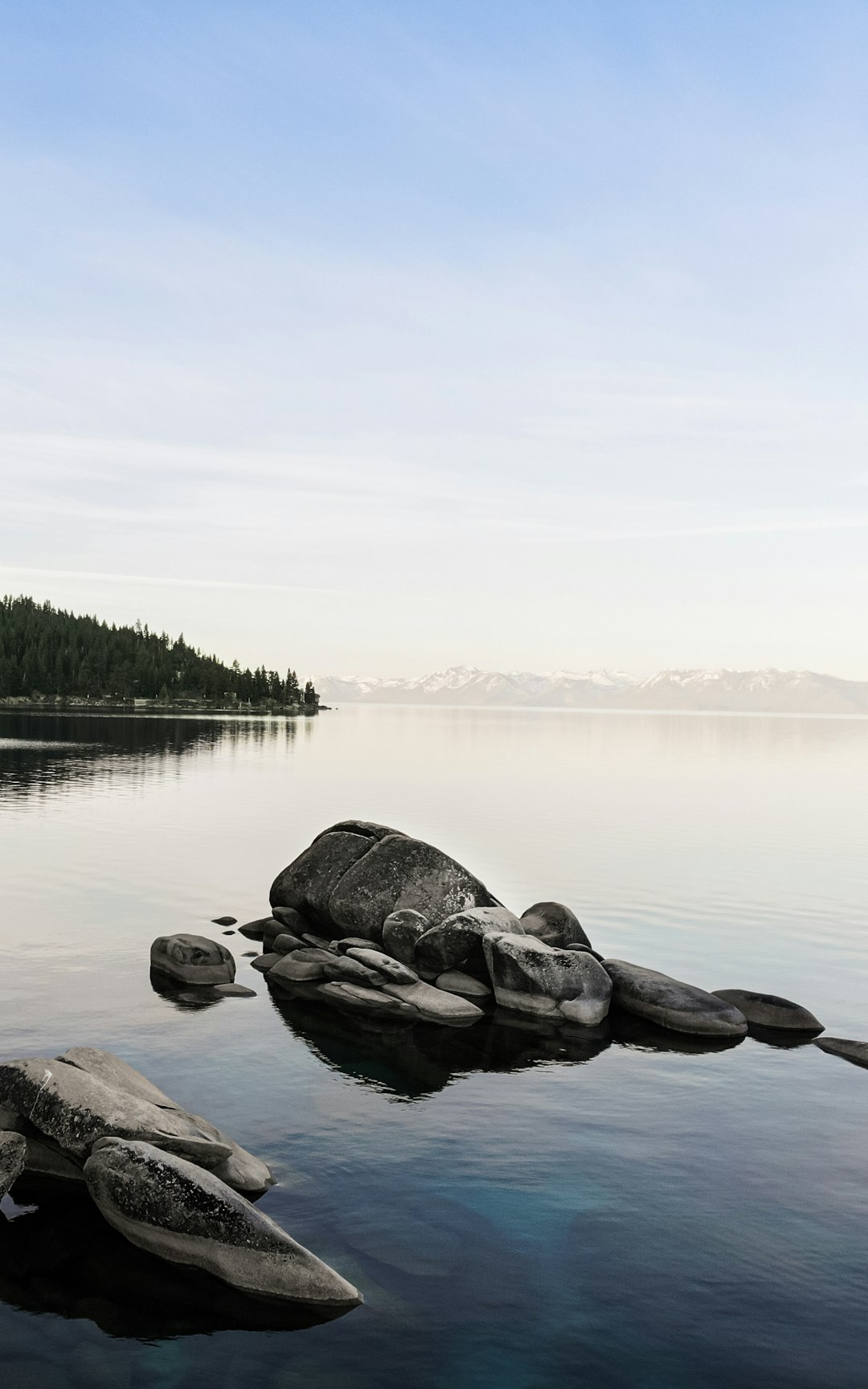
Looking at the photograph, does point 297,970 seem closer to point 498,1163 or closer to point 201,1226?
point 498,1163

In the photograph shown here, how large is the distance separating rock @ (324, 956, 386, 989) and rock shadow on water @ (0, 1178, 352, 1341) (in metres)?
11.3

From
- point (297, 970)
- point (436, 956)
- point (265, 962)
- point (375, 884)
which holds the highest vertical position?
point (375, 884)

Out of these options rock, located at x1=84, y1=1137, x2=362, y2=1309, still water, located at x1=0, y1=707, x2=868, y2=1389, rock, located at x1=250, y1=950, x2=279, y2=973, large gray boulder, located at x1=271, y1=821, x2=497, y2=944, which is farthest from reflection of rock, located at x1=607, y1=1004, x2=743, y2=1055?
rock, located at x1=84, y1=1137, x2=362, y2=1309

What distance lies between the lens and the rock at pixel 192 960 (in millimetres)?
24531

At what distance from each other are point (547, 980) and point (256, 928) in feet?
35.1

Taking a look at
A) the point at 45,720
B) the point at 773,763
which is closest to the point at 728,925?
the point at 773,763

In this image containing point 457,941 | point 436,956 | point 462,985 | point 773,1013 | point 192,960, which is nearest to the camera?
point 773,1013

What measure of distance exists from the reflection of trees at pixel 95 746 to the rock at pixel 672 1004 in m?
49.7

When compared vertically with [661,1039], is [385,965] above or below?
above

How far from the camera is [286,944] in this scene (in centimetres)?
2748

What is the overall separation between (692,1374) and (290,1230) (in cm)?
494

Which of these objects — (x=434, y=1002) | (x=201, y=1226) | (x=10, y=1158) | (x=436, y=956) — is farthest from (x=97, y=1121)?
(x=436, y=956)

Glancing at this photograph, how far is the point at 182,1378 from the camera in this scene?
387 inches

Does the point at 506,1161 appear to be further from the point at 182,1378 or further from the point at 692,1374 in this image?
the point at 182,1378
